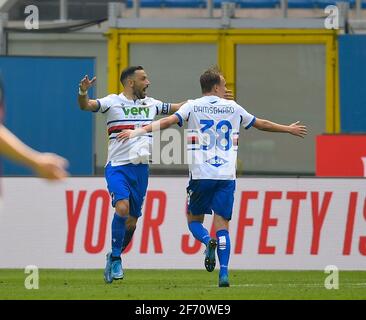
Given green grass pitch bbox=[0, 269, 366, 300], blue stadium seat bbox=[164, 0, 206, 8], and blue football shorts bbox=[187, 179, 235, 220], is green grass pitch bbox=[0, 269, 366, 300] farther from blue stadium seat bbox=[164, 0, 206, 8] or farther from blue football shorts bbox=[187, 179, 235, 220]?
blue stadium seat bbox=[164, 0, 206, 8]

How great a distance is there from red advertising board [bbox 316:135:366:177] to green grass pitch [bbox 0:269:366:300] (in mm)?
2500

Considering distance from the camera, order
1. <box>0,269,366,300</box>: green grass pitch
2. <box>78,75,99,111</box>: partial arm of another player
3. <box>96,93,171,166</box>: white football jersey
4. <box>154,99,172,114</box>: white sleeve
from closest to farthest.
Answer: <box>0,269,366,300</box>: green grass pitch < <box>78,75,99,111</box>: partial arm of another player < <box>96,93,171,166</box>: white football jersey < <box>154,99,172,114</box>: white sleeve

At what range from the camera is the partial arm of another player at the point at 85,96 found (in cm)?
1363

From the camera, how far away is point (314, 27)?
2170cm

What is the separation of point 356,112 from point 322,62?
3.18 ft

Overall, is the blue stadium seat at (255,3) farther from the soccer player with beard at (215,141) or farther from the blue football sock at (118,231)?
the soccer player with beard at (215,141)

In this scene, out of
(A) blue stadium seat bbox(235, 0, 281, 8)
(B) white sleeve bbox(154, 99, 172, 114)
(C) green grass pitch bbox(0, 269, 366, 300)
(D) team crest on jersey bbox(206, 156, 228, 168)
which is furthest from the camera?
(A) blue stadium seat bbox(235, 0, 281, 8)

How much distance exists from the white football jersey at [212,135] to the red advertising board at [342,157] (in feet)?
17.7

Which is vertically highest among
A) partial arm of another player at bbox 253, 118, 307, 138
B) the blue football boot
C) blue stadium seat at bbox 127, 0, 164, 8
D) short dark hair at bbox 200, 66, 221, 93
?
blue stadium seat at bbox 127, 0, 164, 8

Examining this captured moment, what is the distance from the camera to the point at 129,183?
14109 mm

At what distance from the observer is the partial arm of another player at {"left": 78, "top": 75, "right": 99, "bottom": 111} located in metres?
13.6

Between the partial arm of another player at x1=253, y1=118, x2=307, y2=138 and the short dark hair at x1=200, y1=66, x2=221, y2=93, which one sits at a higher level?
the short dark hair at x1=200, y1=66, x2=221, y2=93
